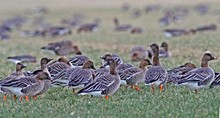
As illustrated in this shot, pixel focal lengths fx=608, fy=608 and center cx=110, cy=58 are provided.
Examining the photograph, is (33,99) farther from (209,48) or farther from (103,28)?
(103,28)

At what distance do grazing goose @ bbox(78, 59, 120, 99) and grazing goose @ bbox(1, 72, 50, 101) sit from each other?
1129 millimetres

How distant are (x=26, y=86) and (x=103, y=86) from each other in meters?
1.57

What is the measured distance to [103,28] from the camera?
1516 inches

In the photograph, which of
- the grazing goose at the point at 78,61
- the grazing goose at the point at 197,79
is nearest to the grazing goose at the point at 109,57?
the grazing goose at the point at 78,61

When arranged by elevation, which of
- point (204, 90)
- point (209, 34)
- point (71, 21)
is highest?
point (204, 90)

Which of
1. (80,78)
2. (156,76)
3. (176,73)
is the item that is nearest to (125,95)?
(156,76)

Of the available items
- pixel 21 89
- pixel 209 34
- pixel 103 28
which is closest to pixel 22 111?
pixel 21 89

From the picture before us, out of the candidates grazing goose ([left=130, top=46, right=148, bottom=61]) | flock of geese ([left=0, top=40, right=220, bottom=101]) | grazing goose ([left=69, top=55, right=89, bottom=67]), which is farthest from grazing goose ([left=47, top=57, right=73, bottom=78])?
grazing goose ([left=130, top=46, right=148, bottom=61])

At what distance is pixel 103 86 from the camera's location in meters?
12.0

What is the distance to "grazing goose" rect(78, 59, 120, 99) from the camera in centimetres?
1174

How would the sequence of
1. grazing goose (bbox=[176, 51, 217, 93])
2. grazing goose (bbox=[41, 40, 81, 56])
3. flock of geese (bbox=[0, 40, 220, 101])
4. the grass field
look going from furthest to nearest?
grazing goose (bbox=[41, 40, 81, 56]) < grazing goose (bbox=[176, 51, 217, 93]) < flock of geese (bbox=[0, 40, 220, 101]) < the grass field

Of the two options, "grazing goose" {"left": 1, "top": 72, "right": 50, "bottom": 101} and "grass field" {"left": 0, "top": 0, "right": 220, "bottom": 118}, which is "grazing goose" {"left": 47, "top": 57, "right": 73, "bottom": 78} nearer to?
"grass field" {"left": 0, "top": 0, "right": 220, "bottom": 118}

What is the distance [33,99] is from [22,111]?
1551mm

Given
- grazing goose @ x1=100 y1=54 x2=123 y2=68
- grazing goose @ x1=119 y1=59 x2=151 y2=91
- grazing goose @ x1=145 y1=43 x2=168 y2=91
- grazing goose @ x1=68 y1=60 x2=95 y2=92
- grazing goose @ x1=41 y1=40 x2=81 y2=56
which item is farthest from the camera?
grazing goose @ x1=41 y1=40 x2=81 y2=56
